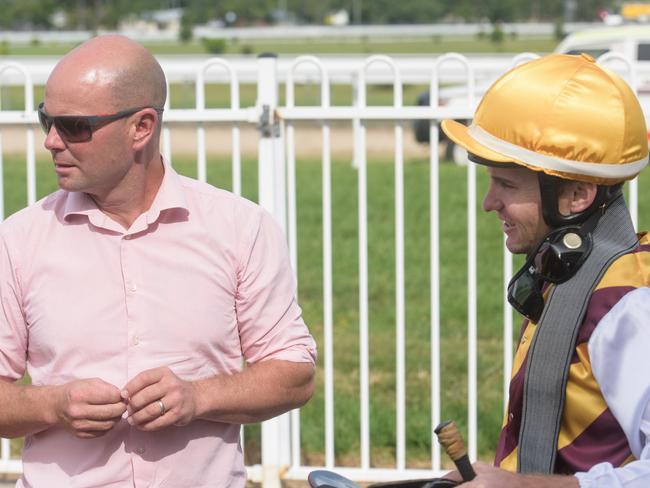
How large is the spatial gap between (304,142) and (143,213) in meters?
17.1

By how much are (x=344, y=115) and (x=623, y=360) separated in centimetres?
338

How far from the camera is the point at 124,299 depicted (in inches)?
106

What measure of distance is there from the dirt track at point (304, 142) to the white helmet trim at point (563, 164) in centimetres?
1389

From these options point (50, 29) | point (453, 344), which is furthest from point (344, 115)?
point (50, 29)

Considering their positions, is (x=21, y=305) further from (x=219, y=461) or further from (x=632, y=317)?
(x=632, y=317)

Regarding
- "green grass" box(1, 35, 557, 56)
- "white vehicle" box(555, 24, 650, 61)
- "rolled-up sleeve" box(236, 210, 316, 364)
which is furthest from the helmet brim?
"green grass" box(1, 35, 557, 56)

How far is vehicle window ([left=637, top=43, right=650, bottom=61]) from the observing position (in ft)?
57.6

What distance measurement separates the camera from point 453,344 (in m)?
7.04

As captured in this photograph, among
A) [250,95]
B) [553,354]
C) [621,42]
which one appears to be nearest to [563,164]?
[553,354]

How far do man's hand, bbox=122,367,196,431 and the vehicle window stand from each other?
16.0 meters

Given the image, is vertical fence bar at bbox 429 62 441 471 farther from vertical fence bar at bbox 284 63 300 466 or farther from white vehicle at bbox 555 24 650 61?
white vehicle at bbox 555 24 650 61

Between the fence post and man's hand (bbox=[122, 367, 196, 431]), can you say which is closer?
man's hand (bbox=[122, 367, 196, 431])

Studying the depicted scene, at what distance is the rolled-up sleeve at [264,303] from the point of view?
2793 millimetres

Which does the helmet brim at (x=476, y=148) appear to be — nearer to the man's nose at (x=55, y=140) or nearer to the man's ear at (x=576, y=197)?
the man's ear at (x=576, y=197)
